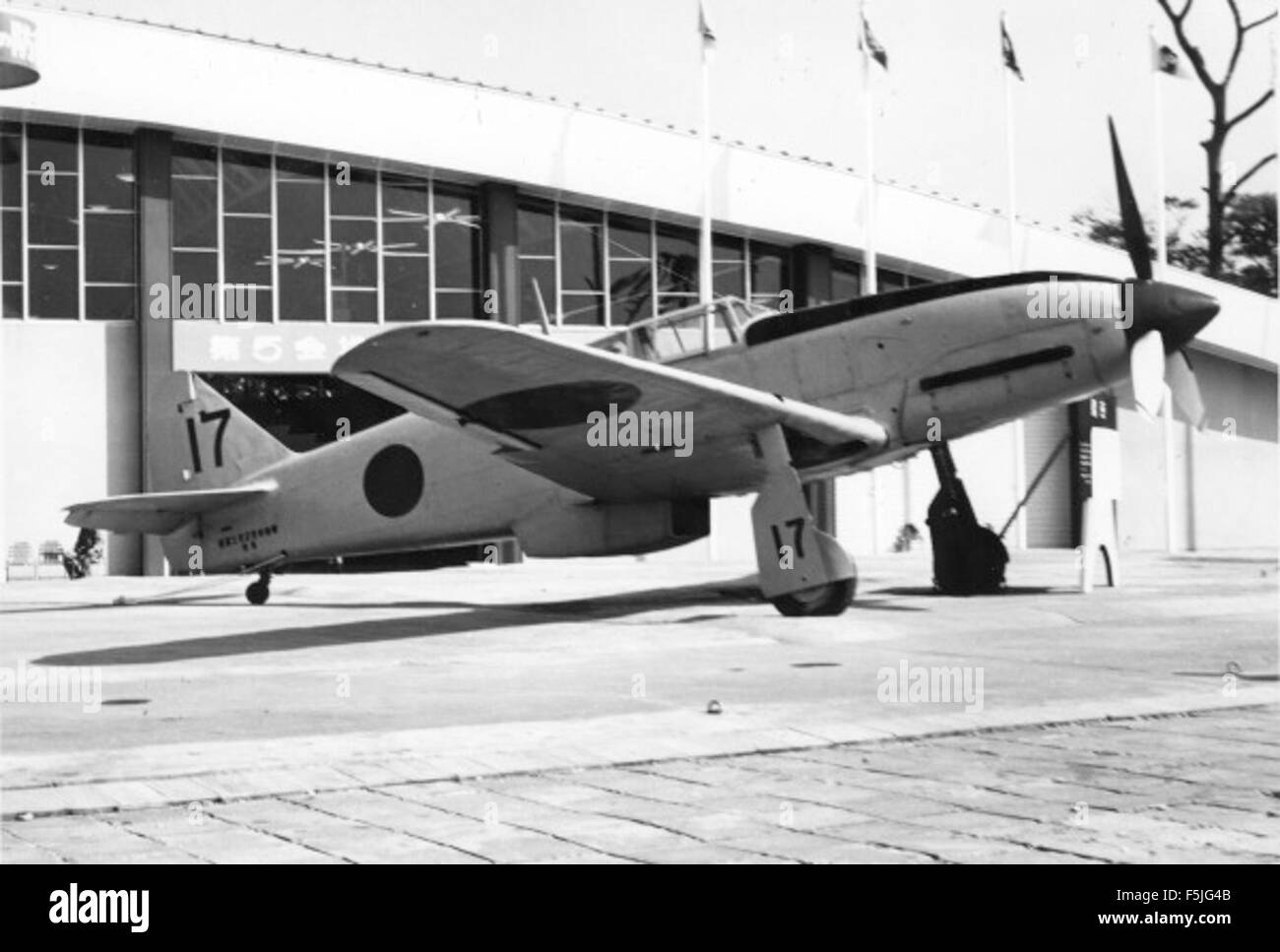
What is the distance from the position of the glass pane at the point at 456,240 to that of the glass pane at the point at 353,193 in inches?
62.1

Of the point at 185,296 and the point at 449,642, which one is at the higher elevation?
the point at 185,296

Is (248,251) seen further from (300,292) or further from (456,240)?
(456,240)

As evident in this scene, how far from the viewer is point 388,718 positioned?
949cm

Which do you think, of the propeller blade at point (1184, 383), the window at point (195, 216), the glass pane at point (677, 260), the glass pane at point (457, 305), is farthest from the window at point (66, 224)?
the propeller blade at point (1184, 383)

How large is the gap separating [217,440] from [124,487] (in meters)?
16.7

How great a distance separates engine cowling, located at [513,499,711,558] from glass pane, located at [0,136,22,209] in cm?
2282

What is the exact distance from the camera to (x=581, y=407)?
1541cm

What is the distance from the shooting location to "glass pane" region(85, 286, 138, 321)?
121 ft

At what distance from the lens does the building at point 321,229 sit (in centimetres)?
3619

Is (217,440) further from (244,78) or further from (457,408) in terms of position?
(244,78)

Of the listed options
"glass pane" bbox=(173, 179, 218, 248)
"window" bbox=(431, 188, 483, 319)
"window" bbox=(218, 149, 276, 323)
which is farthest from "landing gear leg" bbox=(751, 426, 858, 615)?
"glass pane" bbox=(173, 179, 218, 248)

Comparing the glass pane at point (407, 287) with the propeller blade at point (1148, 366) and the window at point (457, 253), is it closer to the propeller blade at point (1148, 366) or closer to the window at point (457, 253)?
the window at point (457, 253)

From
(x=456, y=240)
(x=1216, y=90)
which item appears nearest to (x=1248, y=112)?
(x=1216, y=90)
